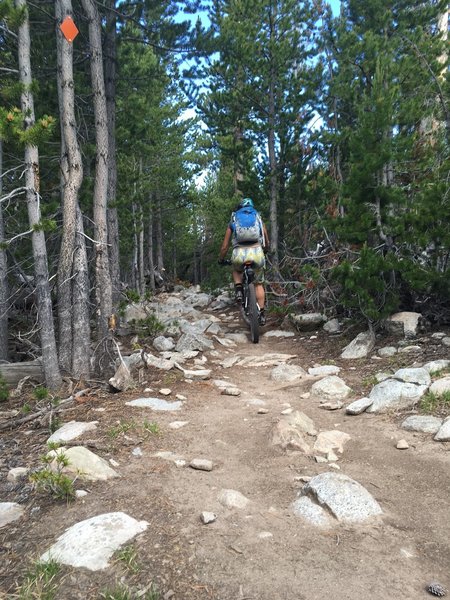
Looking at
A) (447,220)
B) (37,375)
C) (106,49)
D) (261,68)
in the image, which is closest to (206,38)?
(106,49)

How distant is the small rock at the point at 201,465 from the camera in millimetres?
3252

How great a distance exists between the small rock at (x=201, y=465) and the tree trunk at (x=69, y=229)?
279 centimetres

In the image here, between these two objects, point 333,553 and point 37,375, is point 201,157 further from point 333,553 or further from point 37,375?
point 333,553

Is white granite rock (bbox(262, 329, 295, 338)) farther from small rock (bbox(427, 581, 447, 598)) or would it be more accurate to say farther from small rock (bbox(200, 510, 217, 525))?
small rock (bbox(427, 581, 447, 598))

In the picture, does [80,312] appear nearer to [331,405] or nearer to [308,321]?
[331,405]

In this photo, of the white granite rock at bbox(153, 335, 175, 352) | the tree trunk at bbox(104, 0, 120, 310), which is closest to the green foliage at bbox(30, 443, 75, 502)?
the white granite rock at bbox(153, 335, 175, 352)

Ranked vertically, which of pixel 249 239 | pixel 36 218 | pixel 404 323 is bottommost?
pixel 404 323

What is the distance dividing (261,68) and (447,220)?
23.7ft

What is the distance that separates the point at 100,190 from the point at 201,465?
169 inches

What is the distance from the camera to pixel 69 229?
553 centimetres

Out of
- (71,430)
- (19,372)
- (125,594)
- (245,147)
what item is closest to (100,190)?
(19,372)

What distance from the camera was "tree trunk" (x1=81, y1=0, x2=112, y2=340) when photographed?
5.91 meters

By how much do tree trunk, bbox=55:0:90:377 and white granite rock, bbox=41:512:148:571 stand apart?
3316 millimetres

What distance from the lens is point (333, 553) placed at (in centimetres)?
224
